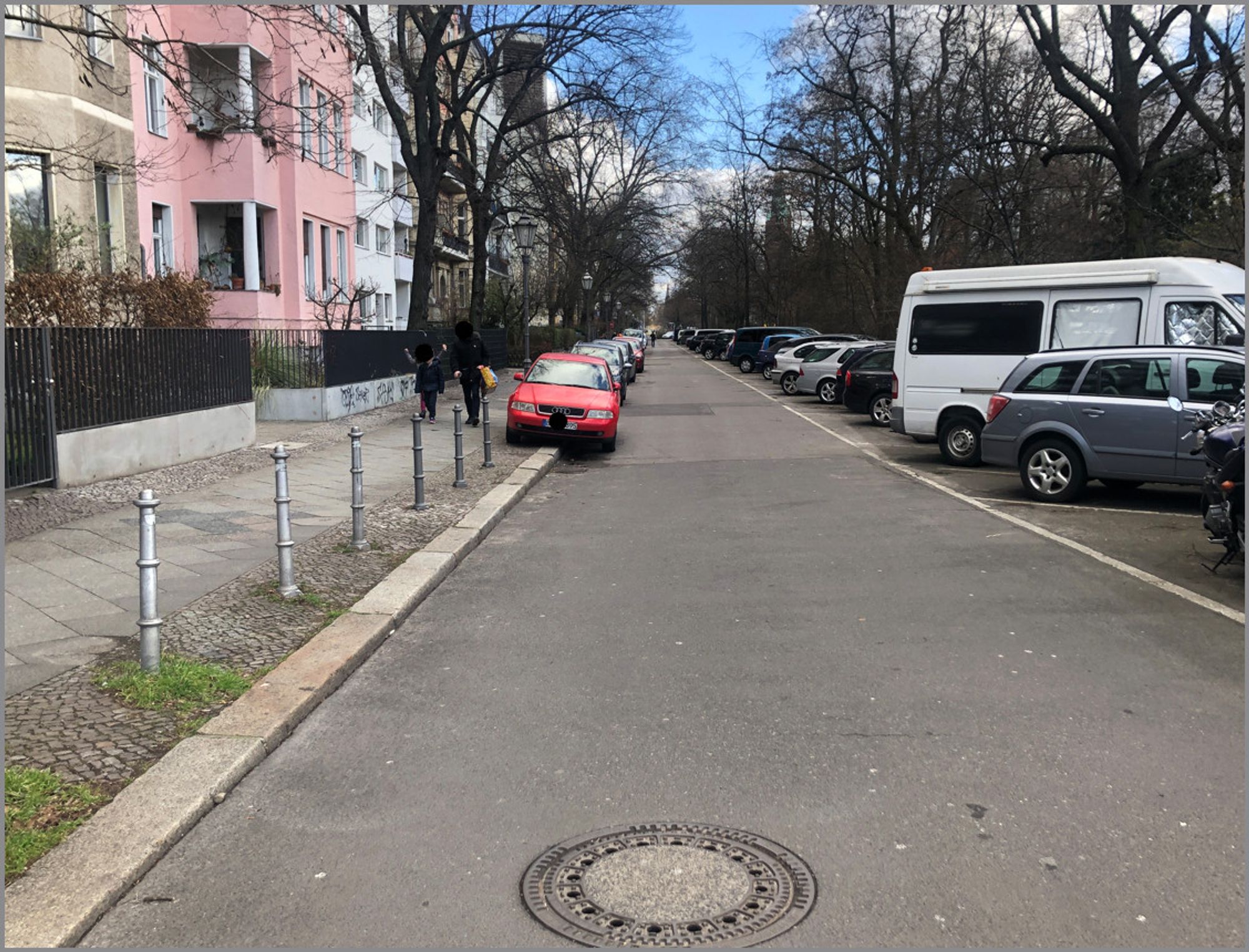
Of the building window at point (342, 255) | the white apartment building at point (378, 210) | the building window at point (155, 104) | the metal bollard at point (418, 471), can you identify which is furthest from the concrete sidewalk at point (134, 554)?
the white apartment building at point (378, 210)

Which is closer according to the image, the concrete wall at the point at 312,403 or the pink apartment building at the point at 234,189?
the concrete wall at the point at 312,403

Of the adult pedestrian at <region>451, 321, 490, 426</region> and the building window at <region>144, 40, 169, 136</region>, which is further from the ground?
the building window at <region>144, 40, 169, 136</region>

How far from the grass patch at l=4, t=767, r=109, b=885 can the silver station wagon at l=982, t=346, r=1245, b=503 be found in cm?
1046

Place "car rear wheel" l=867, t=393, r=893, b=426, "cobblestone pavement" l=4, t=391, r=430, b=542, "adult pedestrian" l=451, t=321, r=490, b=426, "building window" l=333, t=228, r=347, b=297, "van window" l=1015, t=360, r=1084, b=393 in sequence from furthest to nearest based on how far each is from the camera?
"building window" l=333, t=228, r=347, b=297 → "car rear wheel" l=867, t=393, r=893, b=426 → "adult pedestrian" l=451, t=321, r=490, b=426 → "van window" l=1015, t=360, r=1084, b=393 → "cobblestone pavement" l=4, t=391, r=430, b=542

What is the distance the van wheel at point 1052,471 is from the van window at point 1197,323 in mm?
2524

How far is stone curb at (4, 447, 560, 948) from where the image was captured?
3.58 meters

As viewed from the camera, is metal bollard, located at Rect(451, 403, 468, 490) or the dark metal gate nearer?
the dark metal gate

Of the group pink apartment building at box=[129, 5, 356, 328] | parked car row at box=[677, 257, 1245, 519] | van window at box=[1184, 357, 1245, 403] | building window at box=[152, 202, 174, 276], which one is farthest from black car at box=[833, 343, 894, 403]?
building window at box=[152, 202, 174, 276]

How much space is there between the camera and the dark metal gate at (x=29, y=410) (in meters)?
10.3

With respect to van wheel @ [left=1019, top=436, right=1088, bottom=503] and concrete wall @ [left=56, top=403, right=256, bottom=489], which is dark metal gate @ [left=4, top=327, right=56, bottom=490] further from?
van wheel @ [left=1019, top=436, right=1088, bottom=503]

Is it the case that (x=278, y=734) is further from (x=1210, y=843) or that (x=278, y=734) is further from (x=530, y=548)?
(x=530, y=548)

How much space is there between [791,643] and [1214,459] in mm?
3957

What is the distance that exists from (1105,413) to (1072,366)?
2.69 ft

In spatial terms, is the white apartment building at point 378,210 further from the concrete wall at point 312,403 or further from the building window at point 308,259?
the concrete wall at point 312,403
